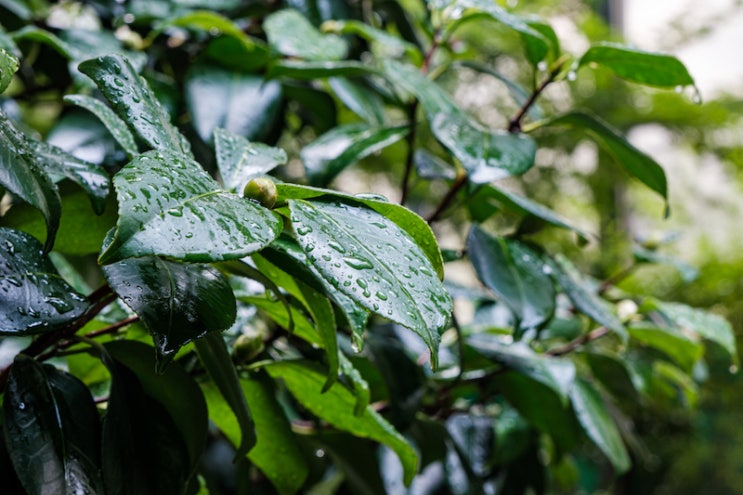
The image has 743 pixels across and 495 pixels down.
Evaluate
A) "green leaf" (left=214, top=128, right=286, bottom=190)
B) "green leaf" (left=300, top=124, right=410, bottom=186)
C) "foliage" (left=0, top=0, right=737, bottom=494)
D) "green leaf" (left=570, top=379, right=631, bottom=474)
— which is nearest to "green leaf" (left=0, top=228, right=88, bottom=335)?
"foliage" (left=0, top=0, right=737, bottom=494)

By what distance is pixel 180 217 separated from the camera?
0.95 feet

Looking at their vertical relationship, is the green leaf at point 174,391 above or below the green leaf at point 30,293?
below

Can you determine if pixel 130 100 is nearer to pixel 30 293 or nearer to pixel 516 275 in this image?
pixel 30 293

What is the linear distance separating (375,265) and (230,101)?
1.56 ft

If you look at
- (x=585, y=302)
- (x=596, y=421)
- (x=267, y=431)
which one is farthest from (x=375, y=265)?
(x=596, y=421)

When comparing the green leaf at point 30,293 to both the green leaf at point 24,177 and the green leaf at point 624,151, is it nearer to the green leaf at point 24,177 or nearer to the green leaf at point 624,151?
the green leaf at point 24,177

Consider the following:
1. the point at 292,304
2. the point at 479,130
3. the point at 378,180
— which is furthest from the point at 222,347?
the point at 378,180

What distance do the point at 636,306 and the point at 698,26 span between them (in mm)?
1973

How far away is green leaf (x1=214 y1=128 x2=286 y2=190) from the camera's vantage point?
417mm

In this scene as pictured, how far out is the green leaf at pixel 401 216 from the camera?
1.21 ft

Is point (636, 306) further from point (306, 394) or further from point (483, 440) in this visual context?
point (306, 394)

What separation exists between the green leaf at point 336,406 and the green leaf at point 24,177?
23 centimetres

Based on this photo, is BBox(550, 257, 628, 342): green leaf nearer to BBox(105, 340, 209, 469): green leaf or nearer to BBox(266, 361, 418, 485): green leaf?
BBox(266, 361, 418, 485): green leaf

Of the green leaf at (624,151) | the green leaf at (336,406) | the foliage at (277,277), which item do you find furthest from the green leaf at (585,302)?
the green leaf at (336,406)
